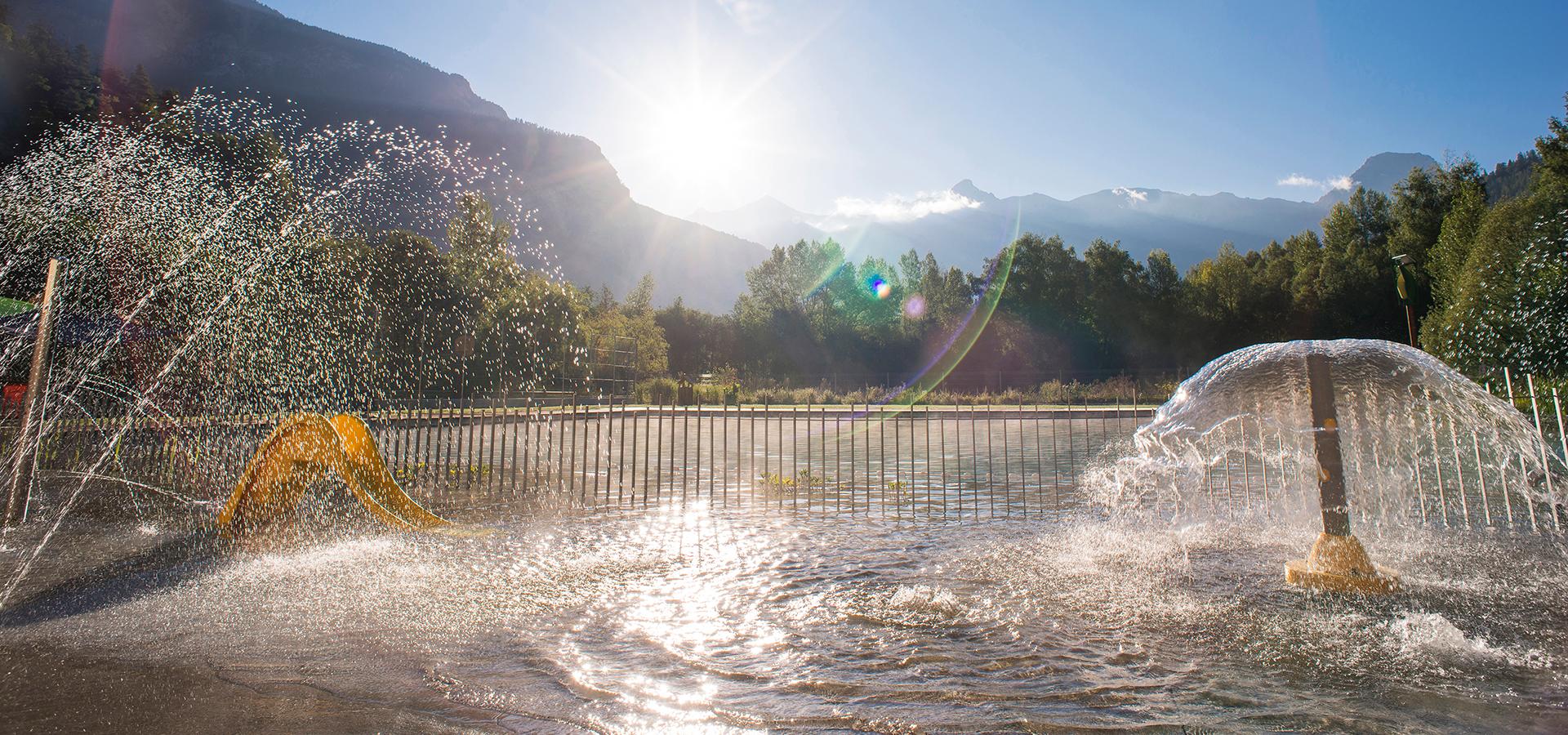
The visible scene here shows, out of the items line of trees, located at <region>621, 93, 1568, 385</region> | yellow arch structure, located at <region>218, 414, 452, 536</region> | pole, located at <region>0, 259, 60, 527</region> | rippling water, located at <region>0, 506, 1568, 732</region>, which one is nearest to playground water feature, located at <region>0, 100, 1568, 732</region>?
rippling water, located at <region>0, 506, 1568, 732</region>

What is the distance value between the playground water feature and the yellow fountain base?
21cm

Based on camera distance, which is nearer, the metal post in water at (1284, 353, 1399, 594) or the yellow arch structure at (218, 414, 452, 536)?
the metal post in water at (1284, 353, 1399, 594)

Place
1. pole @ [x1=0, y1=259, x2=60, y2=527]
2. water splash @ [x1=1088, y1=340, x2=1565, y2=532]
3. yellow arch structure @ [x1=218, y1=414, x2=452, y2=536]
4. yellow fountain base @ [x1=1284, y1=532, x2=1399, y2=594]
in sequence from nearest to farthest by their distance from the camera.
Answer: yellow fountain base @ [x1=1284, y1=532, x2=1399, y2=594] < water splash @ [x1=1088, y1=340, x2=1565, y2=532] < yellow arch structure @ [x1=218, y1=414, x2=452, y2=536] < pole @ [x1=0, y1=259, x2=60, y2=527]

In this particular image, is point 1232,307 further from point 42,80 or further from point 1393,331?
point 42,80

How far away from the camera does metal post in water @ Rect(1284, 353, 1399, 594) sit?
6180 millimetres

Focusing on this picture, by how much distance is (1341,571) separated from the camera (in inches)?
245

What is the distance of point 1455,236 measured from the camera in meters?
37.3

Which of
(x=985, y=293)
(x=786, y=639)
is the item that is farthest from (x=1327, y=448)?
(x=985, y=293)

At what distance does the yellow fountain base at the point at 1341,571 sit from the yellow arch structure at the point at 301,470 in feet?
29.0

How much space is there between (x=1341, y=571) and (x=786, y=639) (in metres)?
4.55

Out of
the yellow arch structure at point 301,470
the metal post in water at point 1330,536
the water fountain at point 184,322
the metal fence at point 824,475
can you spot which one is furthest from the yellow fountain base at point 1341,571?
the water fountain at point 184,322

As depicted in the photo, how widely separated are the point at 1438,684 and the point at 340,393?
1247 inches

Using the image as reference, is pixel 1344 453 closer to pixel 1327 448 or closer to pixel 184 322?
pixel 1327 448

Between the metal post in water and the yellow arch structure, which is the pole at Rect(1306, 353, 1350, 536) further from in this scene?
the yellow arch structure
